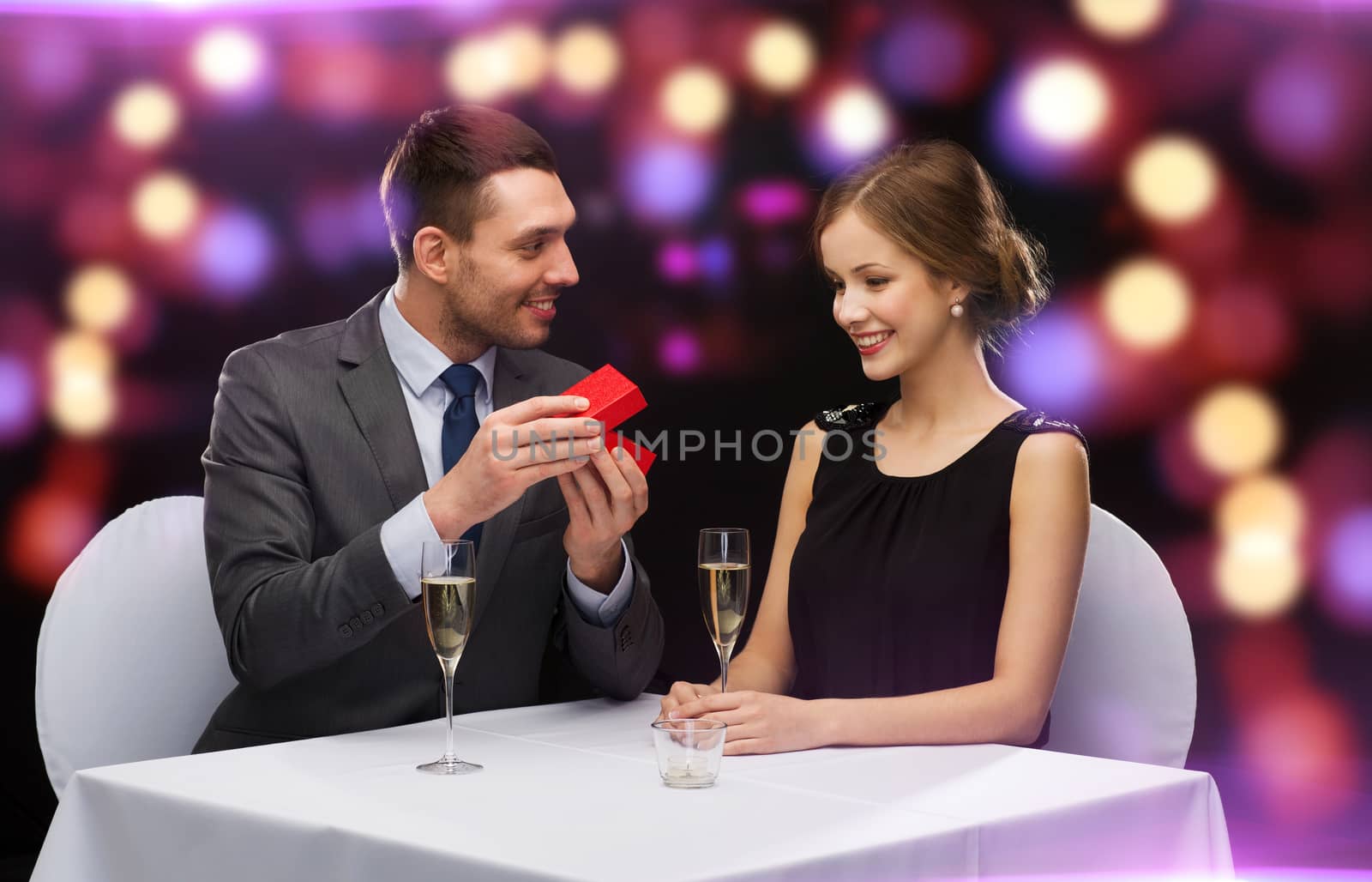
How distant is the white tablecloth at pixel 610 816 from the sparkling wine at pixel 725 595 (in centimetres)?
18

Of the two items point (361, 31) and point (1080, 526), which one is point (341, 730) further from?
point (361, 31)

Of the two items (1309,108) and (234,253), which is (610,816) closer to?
(234,253)

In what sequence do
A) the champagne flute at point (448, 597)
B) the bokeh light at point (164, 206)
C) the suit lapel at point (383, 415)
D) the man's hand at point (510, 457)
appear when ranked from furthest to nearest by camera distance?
1. the bokeh light at point (164, 206)
2. the suit lapel at point (383, 415)
3. the man's hand at point (510, 457)
4. the champagne flute at point (448, 597)

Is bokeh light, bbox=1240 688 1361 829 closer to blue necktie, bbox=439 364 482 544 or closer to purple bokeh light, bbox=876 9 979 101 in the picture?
purple bokeh light, bbox=876 9 979 101

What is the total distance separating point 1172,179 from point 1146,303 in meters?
0.31

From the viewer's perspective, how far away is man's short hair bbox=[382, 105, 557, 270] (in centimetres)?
243

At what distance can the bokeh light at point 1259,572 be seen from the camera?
11.3 ft

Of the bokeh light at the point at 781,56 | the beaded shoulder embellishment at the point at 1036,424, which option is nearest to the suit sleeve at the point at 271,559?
the beaded shoulder embellishment at the point at 1036,424

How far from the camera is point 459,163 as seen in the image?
7.98 feet

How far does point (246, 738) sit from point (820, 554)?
93cm

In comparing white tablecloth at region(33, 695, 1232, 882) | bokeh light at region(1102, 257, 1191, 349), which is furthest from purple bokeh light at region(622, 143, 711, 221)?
white tablecloth at region(33, 695, 1232, 882)

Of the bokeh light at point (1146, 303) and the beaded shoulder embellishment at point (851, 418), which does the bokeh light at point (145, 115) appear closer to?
the beaded shoulder embellishment at point (851, 418)

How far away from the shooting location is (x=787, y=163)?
3809mm

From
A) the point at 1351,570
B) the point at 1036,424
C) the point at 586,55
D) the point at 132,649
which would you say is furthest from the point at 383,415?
the point at 1351,570
